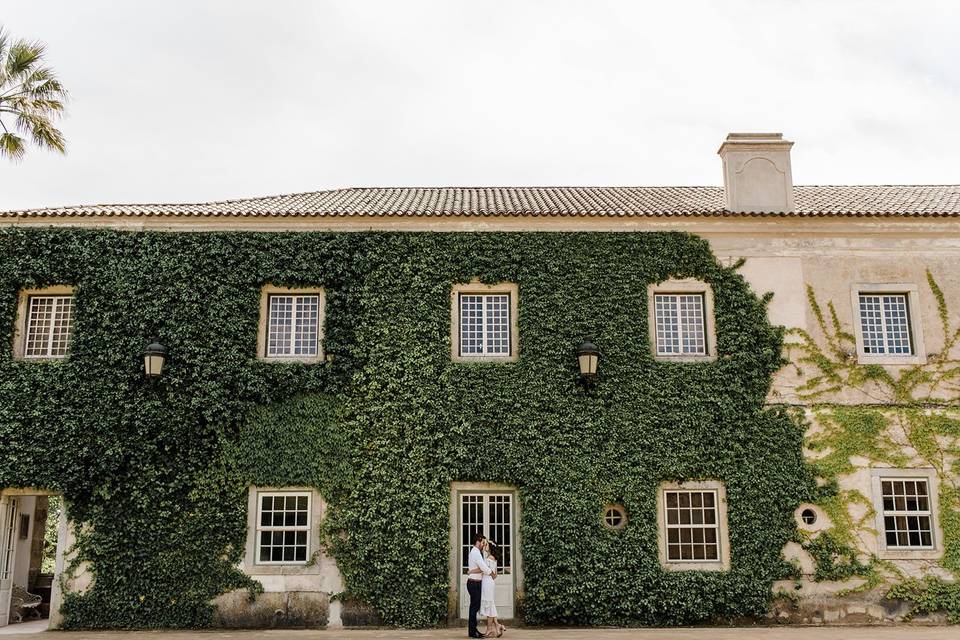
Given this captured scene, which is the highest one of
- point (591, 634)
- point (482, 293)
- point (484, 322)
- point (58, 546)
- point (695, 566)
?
point (482, 293)

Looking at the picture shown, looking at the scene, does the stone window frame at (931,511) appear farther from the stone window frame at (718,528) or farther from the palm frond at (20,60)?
the palm frond at (20,60)

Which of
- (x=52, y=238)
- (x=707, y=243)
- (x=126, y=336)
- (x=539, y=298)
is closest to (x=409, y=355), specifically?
(x=539, y=298)

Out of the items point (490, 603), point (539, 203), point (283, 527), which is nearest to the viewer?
point (490, 603)

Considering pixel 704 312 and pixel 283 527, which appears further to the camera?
pixel 704 312

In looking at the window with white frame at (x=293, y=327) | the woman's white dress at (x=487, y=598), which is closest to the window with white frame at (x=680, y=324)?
the woman's white dress at (x=487, y=598)

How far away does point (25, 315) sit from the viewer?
14.9 meters

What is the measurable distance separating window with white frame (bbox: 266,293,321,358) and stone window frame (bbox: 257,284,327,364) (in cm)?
4

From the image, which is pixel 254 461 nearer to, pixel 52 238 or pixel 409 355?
pixel 409 355

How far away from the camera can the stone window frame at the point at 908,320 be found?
1471 cm

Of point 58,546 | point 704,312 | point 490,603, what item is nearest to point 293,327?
point 58,546

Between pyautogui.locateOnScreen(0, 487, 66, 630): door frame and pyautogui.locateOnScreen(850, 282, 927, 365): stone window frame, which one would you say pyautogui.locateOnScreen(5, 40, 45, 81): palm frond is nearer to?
pyautogui.locateOnScreen(0, 487, 66, 630): door frame

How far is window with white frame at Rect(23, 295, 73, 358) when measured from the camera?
14.8 metres

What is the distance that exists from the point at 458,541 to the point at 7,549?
8.48 metres

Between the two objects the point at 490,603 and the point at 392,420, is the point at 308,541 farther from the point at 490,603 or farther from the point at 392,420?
the point at 490,603
